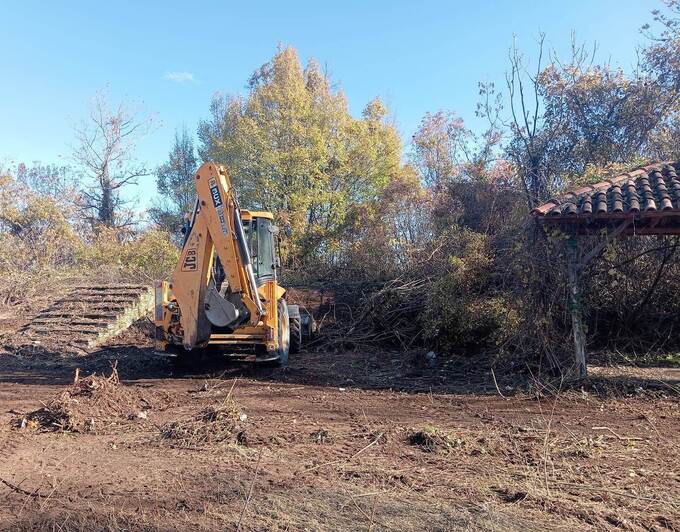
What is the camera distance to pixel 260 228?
425 inches

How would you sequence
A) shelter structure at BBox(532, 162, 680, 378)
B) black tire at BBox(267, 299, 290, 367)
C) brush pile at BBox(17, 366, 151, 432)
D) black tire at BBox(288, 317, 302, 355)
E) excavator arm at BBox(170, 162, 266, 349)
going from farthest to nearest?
1. black tire at BBox(288, 317, 302, 355)
2. black tire at BBox(267, 299, 290, 367)
3. excavator arm at BBox(170, 162, 266, 349)
4. shelter structure at BBox(532, 162, 680, 378)
5. brush pile at BBox(17, 366, 151, 432)

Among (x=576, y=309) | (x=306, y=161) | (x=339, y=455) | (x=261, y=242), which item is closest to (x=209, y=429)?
(x=339, y=455)

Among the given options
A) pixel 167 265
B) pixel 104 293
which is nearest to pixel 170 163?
pixel 167 265

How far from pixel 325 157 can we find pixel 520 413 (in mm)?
21215

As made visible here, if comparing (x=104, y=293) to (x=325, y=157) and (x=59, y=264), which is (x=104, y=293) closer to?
(x=59, y=264)

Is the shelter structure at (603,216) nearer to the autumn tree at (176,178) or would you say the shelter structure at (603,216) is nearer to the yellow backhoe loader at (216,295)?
the yellow backhoe loader at (216,295)

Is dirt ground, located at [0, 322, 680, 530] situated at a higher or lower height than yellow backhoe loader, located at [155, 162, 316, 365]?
lower

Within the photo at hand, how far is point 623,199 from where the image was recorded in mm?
8953

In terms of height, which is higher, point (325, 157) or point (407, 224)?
point (325, 157)

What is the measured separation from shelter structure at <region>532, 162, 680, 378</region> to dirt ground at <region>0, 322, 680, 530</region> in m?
1.42

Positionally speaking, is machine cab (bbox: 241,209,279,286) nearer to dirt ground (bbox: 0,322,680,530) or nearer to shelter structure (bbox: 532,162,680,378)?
dirt ground (bbox: 0,322,680,530)

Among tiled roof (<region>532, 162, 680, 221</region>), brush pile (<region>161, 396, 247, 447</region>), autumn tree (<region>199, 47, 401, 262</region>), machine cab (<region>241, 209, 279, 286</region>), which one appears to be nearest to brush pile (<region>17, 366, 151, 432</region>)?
brush pile (<region>161, 396, 247, 447</region>)

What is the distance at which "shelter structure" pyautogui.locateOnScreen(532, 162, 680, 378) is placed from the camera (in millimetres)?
8602

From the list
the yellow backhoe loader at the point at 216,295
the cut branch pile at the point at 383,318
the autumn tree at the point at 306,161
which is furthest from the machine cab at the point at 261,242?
the autumn tree at the point at 306,161
